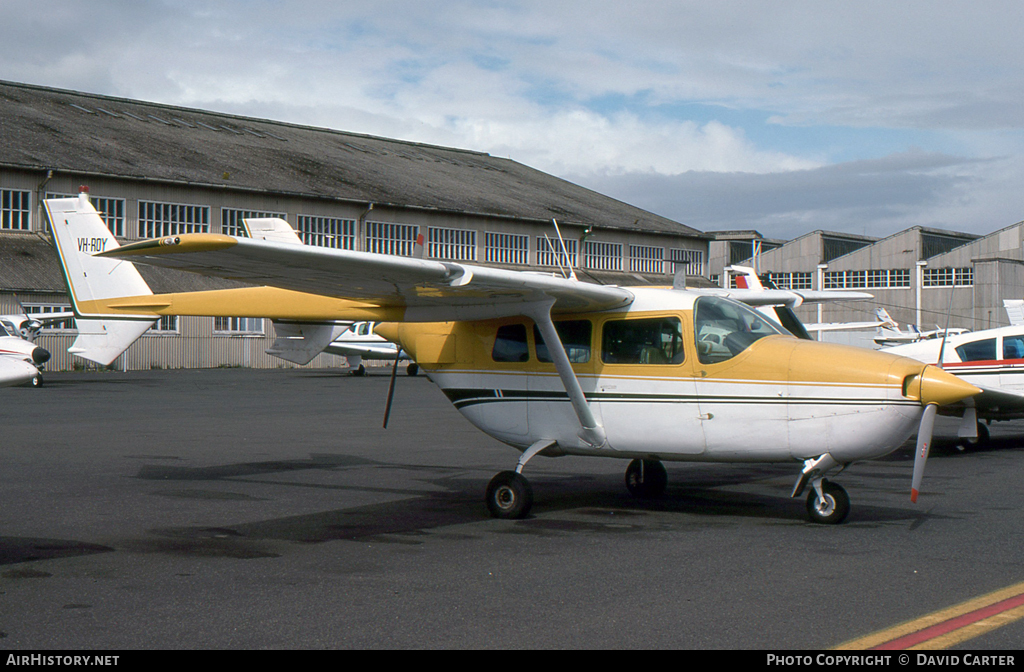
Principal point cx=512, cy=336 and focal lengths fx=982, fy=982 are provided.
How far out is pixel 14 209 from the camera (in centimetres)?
3975

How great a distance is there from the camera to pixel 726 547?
304 inches

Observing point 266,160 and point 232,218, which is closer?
point 232,218

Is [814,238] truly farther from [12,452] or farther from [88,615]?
[88,615]

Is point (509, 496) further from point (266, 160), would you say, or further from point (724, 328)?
point (266, 160)

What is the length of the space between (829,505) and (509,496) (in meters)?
2.86

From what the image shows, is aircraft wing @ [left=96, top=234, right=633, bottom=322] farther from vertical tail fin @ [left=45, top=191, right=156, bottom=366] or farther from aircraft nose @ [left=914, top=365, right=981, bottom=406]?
vertical tail fin @ [left=45, top=191, right=156, bottom=366]

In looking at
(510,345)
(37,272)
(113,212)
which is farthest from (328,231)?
(510,345)

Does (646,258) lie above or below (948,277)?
above

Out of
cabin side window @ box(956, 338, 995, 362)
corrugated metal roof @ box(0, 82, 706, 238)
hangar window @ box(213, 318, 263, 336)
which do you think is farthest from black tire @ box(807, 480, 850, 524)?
hangar window @ box(213, 318, 263, 336)

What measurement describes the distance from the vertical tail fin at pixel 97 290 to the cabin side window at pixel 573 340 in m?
4.43

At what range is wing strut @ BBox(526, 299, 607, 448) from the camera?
30.5 ft

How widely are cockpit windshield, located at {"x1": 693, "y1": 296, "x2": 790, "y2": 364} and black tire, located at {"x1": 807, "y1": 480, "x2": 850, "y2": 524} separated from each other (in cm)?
142

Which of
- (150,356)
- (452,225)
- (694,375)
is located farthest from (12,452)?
(452,225)

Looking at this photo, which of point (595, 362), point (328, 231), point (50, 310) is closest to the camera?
point (595, 362)
